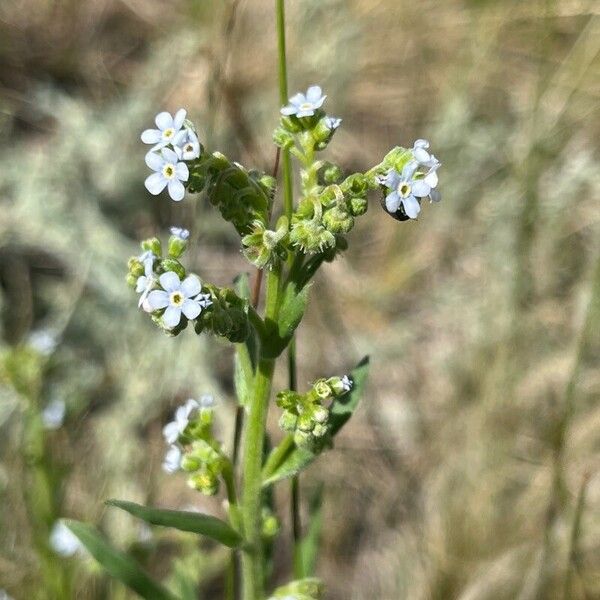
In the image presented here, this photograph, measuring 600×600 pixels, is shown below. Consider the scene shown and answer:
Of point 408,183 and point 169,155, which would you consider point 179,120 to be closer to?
point 169,155

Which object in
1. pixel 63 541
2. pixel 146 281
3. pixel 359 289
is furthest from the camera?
pixel 359 289

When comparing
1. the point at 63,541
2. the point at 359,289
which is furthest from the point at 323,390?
the point at 359,289

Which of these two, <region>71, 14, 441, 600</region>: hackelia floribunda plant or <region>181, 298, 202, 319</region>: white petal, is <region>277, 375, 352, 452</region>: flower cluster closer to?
<region>71, 14, 441, 600</region>: hackelia floribunda plant

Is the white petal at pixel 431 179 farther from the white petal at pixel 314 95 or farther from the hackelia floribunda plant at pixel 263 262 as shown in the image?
the white petal at pixel 314 95

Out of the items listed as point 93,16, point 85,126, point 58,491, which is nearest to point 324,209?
point 58,491

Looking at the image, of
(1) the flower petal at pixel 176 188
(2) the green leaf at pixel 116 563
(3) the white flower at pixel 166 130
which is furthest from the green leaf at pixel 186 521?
(3) the white flower at pixel 166 130

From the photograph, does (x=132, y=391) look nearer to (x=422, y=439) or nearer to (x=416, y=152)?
(x=422, y=439)
